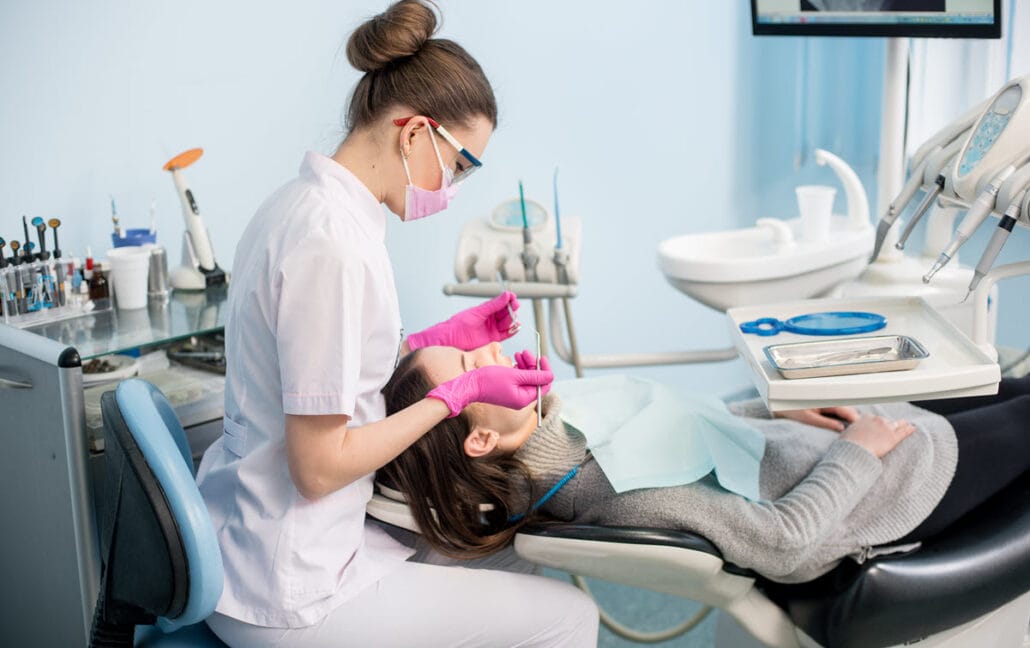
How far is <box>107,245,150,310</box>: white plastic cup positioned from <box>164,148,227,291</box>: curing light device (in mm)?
94

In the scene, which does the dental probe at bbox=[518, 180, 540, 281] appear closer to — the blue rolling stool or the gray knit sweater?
the gray knit sweater

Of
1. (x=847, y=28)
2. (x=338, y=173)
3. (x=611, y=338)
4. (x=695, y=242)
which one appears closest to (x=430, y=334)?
(x=338, y=173)

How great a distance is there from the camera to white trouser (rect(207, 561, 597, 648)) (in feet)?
4.07

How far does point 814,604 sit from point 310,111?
4.57ft

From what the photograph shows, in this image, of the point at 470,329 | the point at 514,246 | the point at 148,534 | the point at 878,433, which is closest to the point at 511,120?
the point at 514,246

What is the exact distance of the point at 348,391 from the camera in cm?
116

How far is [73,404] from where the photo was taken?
57.1 inches

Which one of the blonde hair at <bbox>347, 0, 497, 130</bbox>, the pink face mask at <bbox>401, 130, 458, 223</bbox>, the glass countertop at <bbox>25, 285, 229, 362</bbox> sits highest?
the blonde hair at <bbox>347, 0, 497, 130</bbox>

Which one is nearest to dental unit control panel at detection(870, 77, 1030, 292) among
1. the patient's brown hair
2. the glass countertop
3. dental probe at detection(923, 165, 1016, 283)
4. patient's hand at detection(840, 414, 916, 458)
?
dental probe at detection(923, 165, 1016, 283)

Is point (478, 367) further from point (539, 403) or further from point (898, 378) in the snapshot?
point (898, 378)

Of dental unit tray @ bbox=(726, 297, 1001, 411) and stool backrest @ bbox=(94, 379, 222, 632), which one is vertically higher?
dental unit tray @ bbox=(726, 297, 1001, 411)

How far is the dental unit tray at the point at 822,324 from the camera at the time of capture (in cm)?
148

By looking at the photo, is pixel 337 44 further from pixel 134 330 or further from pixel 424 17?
pixel 424 17

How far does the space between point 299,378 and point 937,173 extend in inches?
36.5
